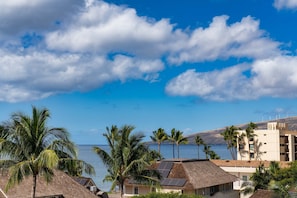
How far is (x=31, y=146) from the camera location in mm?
22109

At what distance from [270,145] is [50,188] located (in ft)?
267

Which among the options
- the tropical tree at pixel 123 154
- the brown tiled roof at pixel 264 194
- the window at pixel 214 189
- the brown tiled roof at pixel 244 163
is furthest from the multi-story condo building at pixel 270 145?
the tropical tree at pixel 123 154

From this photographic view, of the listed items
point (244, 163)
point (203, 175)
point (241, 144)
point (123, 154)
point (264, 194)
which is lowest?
point (264, 194)

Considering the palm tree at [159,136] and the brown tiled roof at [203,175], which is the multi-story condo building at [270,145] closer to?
the palm tree at [159,136]

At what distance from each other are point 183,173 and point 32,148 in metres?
27.7

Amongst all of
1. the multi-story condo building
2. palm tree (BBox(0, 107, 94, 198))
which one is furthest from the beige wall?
palm tree (BBox(0, 107, 94, 198))

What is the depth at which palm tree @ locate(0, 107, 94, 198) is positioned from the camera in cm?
2166

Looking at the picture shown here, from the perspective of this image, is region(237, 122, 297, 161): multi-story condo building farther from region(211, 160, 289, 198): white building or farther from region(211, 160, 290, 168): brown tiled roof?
region(211, 160, 289, 198): white building

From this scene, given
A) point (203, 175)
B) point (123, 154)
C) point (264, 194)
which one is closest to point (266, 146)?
point (203, 175)

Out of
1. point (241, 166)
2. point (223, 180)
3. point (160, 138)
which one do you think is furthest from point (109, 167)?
point (160, 138)

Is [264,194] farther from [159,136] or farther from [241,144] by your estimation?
[241,144]

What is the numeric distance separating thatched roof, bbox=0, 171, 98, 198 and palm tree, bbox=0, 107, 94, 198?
6745mm

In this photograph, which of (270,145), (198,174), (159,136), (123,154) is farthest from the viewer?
(270,145)

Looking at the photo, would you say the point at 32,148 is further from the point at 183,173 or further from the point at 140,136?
the point at 183,173
